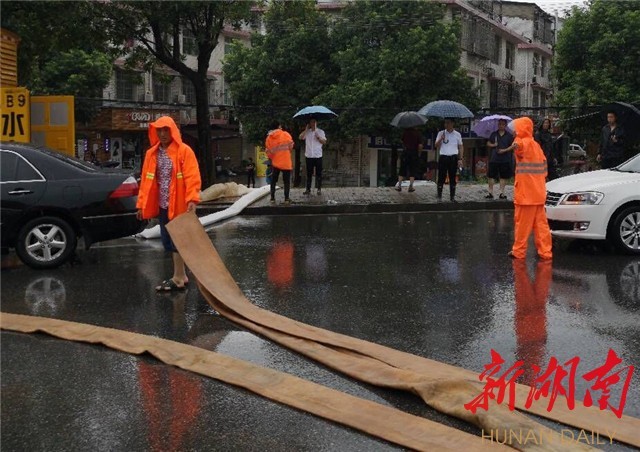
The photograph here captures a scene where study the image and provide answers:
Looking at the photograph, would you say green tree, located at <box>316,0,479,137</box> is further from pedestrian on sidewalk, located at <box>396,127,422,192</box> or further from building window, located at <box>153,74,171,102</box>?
pedestrian on sidewalk, located at <box>396,127,422,192</box>

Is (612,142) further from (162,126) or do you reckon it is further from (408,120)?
(162,126)

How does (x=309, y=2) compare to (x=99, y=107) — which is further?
(x=99, y=107)

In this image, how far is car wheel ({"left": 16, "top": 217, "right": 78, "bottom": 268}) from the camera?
29.2 ft

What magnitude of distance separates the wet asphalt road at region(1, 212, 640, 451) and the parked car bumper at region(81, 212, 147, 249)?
0.37 m

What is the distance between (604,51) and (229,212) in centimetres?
2736

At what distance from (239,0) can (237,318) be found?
12.4 meters

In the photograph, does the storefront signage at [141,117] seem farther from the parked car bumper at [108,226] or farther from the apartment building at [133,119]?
the parked car bumper at [108,226]

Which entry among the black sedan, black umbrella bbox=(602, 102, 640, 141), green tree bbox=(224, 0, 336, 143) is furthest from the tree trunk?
green tree bbox=(224, 0, 336, 143)

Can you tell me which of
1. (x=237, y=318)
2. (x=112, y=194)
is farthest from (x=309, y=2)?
(x=237, y=318)

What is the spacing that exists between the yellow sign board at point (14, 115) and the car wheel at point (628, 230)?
33.2ft

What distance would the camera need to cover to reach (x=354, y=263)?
9.20 m

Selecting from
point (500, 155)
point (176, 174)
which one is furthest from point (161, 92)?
point (176, 174)

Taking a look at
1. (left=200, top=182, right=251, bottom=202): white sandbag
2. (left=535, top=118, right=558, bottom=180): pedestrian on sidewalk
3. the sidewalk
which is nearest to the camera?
the sidewalk

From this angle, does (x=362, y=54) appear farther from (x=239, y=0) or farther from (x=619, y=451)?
(x=619, y=451)
